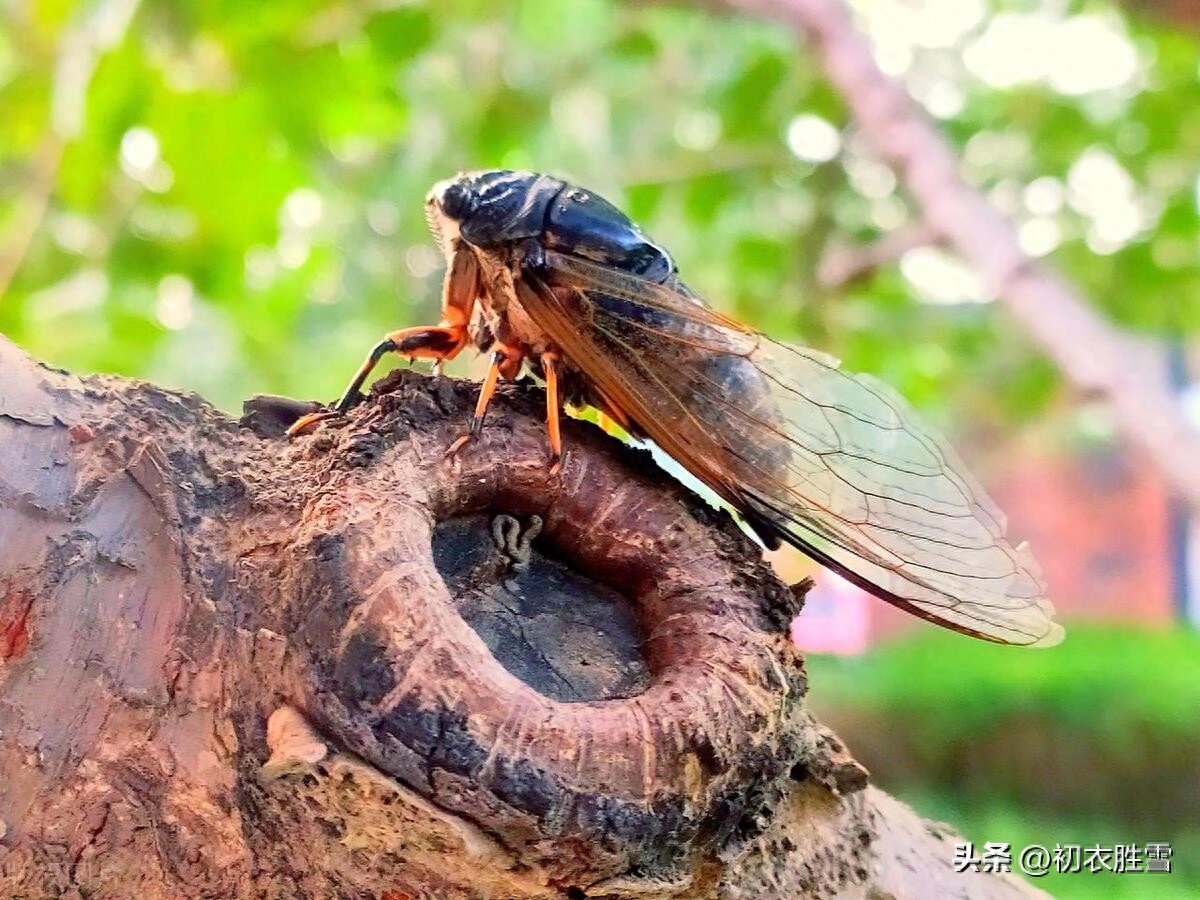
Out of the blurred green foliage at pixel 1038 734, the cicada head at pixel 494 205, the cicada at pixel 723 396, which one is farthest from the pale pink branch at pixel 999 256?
the cicada head at pixel 494 205

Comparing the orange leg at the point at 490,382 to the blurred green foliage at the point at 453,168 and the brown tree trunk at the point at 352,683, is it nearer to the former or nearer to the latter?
the brown tree trunk at the point at 352,683

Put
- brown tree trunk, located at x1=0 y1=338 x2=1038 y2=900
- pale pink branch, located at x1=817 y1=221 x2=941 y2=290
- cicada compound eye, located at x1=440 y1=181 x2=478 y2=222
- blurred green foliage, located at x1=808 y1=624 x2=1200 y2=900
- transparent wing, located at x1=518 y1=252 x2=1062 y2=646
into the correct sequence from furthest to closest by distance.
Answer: blurred green foliage, located at x1=808 y1=624 x2=1200 y2=900
pale pink branch, located at x1=817 y1=221 x2=941 y2=290
cicada compound eye, located at x1=440 y1=181 x2=478 y2=222
transparent wing, located at x1=518 y1=252 x2=1062 y2=646
brown tree trunk, located at x1=0 y1=338 x2=1038 y2=900

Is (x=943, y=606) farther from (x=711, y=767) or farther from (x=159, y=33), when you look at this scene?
(x=159, y=33)

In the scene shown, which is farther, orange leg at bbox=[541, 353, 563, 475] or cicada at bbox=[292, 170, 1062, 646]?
cicada at bbox=[292, 170, 1062, 646]

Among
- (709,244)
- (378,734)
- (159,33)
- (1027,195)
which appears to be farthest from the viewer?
(709,244)

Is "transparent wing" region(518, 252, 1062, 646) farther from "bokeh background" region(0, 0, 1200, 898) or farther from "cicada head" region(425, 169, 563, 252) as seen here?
"bokeh background" region(0, 0, 1200, 898)

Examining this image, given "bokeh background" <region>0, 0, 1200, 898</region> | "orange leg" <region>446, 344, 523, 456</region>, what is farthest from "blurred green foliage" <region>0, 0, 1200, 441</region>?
"orange leg" <region>446, 344, 523, 456</region>

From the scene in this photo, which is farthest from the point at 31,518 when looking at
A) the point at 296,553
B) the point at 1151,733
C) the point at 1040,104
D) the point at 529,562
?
the point at 1151,733
